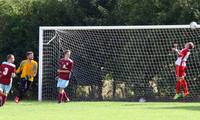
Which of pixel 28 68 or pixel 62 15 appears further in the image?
pixel 62 15

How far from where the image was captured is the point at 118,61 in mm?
22625

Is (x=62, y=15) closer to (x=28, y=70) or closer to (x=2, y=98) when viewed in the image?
(x=28, y=70)

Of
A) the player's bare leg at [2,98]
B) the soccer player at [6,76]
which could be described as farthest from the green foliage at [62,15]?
the player's bare leg at [2,98]

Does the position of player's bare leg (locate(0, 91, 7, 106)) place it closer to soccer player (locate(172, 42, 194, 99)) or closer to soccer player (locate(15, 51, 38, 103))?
soccer player (locate(15, 51, 38, 103))

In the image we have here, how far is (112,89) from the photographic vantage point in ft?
74.6

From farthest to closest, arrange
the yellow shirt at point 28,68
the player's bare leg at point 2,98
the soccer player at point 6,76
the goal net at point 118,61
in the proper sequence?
the goal net at point 118,61 → the yellow shirt at point 28,68 → the soccer player at point 6,76 → the player's bare leg at point 2,98

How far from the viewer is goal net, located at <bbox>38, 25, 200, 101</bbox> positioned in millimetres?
22250

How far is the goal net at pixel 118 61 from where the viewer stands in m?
22.2

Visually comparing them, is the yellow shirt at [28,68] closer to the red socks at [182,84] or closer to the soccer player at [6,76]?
the soccer player at [6,76]

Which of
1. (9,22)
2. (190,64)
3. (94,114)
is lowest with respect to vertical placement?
(94,114)

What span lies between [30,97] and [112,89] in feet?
10.8

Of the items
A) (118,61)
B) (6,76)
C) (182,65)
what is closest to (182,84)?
(182,65)

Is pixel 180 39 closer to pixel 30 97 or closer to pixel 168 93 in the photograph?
pixel 168 93

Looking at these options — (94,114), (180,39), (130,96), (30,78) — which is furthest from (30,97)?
(94,114)
